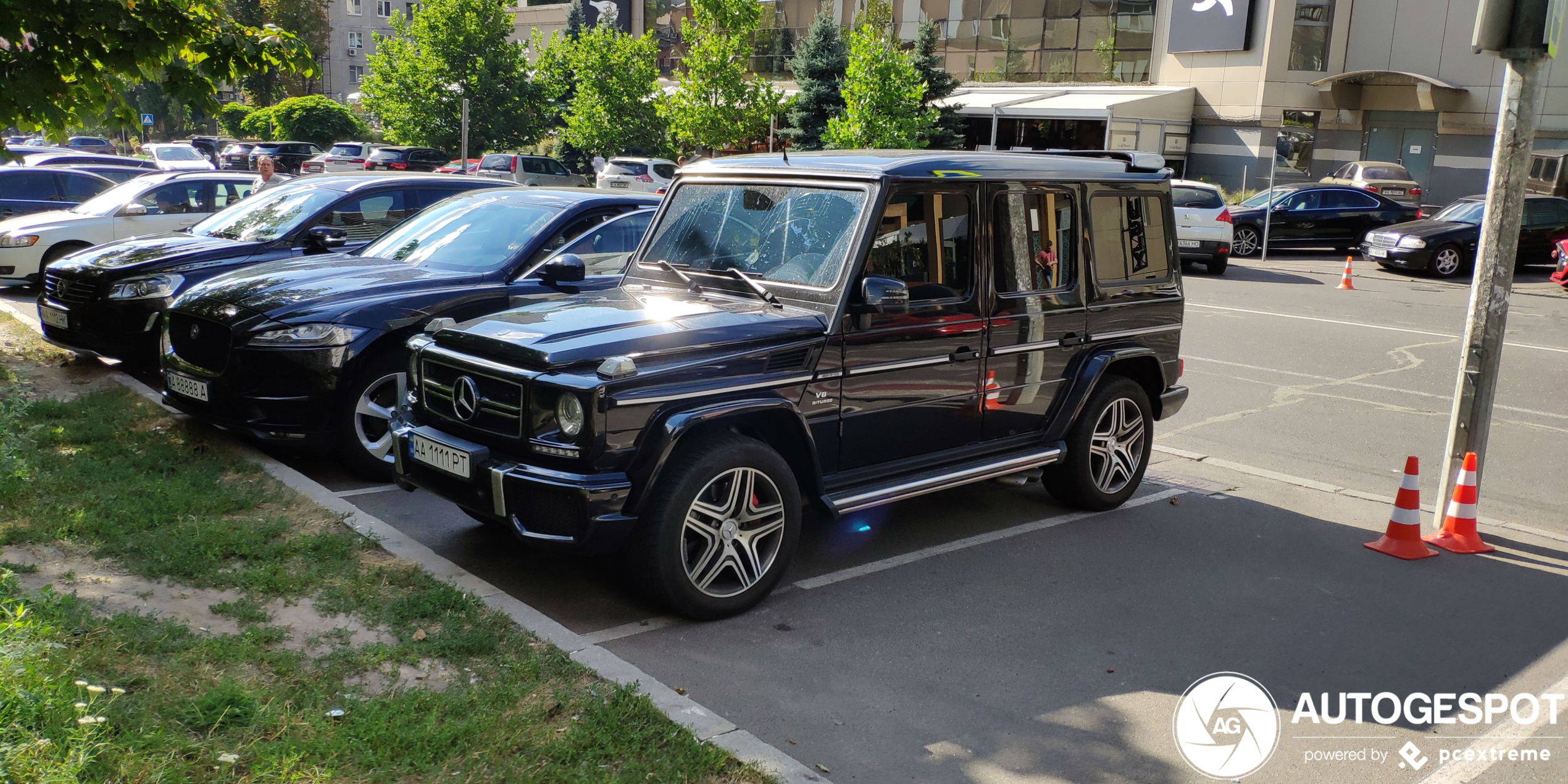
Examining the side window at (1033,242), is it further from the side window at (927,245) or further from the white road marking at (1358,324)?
the white road marking at (1358,324)

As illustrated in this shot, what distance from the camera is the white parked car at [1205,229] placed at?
21453 mm

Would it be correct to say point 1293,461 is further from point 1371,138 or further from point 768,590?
point 1371,138

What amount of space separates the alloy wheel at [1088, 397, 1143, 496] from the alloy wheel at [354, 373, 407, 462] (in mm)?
4099

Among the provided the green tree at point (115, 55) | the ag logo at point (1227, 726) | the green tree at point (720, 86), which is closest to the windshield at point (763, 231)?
the ag logo at point (1227, 726)

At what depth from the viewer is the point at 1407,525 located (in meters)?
6.34

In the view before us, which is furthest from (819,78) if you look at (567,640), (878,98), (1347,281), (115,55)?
(567,640)

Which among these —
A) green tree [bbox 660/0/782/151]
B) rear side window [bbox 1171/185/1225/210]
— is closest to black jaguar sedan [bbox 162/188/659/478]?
rear side window [bbox 1171/185/1225/210]

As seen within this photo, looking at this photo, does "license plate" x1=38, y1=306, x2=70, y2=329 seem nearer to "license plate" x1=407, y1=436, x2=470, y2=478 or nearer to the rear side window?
"license plate" x1=407, y1=436, x2=470, y2=478

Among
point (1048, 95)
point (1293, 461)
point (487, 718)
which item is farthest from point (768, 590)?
point (1048, 95)

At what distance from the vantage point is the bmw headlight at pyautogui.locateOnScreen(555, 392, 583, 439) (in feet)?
14.9

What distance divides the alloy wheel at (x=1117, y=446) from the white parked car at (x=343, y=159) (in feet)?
101

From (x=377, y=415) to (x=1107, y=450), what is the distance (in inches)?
170

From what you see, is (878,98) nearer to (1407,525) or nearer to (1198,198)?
(1198,198)

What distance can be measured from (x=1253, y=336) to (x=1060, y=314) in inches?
348
